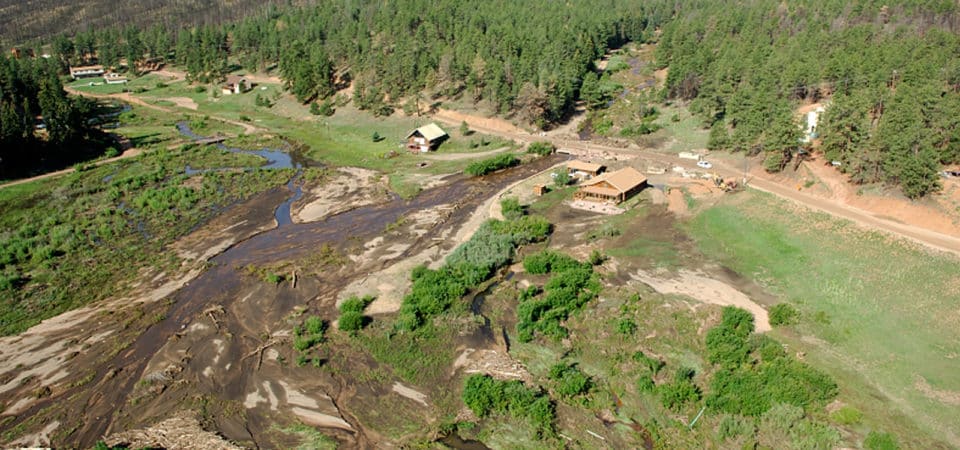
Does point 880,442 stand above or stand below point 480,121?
above

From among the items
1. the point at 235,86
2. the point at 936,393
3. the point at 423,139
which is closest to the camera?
the point at 936,393

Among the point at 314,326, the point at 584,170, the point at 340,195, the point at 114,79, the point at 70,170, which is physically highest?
the point at 584,170

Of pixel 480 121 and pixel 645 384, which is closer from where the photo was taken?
pixel 645 384

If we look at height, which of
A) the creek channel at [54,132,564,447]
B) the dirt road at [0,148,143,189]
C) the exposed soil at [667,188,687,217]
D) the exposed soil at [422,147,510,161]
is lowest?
the dirt road at [0,148,143,189]

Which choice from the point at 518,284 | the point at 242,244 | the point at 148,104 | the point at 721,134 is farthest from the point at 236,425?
the point at 148,104

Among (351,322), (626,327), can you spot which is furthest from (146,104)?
(626,327)

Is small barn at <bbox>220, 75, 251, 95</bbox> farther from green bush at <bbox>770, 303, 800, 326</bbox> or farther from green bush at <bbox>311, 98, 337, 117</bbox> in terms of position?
green bush at <bbox>770, 303, 800, 326</bbox>

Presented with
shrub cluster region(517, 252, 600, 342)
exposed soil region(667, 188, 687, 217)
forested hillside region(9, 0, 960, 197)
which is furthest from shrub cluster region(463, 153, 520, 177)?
shrub cluster region(517, 252, 600, 342)

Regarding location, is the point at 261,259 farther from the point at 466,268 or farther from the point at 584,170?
the point at 584,170
